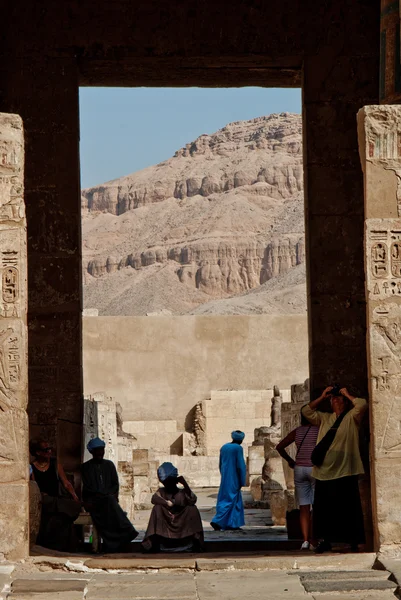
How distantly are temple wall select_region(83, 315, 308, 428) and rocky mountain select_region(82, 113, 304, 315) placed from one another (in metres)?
51.3

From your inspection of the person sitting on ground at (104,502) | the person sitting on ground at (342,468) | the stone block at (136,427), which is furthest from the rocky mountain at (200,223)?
the person sitting on ground at (342,468)

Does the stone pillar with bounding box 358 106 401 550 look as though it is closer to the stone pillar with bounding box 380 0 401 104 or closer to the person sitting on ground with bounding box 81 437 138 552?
the stone pillar with bounding box 380 0 401 104

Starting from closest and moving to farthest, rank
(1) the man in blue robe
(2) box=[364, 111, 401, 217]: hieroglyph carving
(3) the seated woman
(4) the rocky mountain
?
1. (2) box=[364, 111, 401, 217]: hieroglyph carving
2. (3) the seated woman
3. (1) the man in blue robe
4. (4) the rocky mountain

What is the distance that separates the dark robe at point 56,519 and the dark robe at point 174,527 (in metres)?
0.57

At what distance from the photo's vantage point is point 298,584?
6.62 meters

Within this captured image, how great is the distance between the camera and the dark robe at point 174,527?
28.9ft

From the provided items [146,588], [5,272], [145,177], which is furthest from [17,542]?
[145,177]

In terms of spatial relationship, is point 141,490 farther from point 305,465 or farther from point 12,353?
point 12,353

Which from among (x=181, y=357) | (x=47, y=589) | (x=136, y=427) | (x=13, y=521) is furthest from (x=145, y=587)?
(x=181, y=357)

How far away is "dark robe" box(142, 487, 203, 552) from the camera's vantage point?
880cm

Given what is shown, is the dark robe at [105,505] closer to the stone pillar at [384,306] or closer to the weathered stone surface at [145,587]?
the weathered stone surface at [145,587]

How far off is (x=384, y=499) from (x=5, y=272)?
2.76 m

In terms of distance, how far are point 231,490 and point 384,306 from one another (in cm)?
481

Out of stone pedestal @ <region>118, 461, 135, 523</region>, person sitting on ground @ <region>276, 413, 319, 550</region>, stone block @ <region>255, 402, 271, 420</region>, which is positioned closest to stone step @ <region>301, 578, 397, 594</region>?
person sitting on ground @ <region>276, 413, 319, 550</region>
